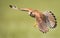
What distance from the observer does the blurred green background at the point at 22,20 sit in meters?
1.23

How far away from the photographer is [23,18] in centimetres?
128

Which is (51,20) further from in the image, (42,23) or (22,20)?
(22,20)

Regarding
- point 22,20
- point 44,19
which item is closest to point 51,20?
point 44,19

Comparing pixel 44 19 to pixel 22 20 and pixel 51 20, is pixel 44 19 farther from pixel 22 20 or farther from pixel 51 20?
pixel 22 20

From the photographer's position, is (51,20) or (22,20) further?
(22,20)

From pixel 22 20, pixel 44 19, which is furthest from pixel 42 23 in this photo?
pixel 22 20

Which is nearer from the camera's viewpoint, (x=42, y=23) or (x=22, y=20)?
(x=42, y=23)

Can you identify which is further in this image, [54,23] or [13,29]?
[13,29]

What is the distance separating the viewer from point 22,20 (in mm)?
1284

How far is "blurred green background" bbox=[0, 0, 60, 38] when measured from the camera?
4.04ft

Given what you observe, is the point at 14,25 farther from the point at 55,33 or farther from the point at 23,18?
the point at 55,33

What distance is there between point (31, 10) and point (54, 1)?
17 centimetres

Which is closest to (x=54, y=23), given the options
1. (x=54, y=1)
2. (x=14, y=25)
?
(x=54, y=1)

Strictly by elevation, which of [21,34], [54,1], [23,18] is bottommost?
[21,34]
